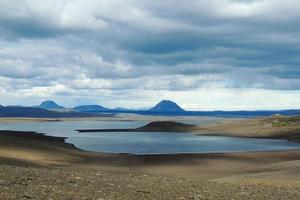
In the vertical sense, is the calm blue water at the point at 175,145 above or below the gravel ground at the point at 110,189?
below

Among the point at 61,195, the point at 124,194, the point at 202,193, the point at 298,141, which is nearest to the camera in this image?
the point at 61,195

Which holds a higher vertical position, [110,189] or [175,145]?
[110,189]

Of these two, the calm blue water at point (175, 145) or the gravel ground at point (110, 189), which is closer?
the gravel ground at point (110, 189)

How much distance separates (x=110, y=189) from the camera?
64.3 ft

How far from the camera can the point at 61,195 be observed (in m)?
17.2

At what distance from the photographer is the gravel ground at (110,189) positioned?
1759 cm

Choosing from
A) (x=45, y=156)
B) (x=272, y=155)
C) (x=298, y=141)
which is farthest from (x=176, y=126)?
(x=45, y=156)

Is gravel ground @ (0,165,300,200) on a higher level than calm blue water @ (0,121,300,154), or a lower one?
higher

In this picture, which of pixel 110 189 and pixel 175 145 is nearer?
pixel 110 189

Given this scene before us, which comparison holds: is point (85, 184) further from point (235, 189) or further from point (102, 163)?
point (102, 163)

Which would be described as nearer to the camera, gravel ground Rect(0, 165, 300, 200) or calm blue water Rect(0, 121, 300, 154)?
gravel ground Rect(0, 165, 300, 200)

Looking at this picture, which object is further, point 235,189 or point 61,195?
point 235,189

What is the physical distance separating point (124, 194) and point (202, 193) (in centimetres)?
347

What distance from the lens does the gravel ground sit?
1759cm
